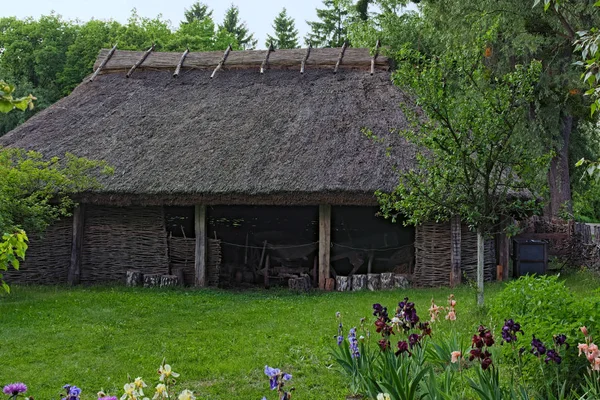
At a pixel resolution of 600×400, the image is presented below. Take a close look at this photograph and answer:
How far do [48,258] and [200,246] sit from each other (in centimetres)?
358

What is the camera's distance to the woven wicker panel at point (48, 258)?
14.7 meters

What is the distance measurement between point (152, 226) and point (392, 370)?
10796mm

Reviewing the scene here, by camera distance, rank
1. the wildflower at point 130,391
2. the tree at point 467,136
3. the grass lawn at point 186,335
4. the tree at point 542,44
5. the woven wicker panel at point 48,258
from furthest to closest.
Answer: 1. the tree at point 542,44
2. the woven wicker panel at point 48,258
3. the tree at point 467,136
4. the grass lawn at point 186,335
5. the wildflower at point 130,391

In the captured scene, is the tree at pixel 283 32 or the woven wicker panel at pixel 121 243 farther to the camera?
the tree at pixel 283 32

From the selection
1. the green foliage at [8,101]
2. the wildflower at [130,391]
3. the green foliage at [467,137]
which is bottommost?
the wildflower at [130,391]

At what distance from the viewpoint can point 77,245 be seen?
575 inches

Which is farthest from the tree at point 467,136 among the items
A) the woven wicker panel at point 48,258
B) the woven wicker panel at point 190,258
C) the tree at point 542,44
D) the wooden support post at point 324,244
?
the woven wicker panel at point 48,258

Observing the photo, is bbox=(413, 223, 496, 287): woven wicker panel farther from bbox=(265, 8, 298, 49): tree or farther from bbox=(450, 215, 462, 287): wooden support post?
bbox=(265, 8, 298, 49): tree

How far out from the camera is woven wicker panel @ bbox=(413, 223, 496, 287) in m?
13.7

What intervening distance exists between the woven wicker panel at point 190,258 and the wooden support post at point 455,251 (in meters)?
5.10

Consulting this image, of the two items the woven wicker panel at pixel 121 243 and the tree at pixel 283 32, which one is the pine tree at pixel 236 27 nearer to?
the tree at pixel 283 32

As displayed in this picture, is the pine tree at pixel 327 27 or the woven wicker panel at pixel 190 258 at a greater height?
the pine tree at pixel 327 27

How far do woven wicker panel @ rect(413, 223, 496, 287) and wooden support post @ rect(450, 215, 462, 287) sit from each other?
19 cm

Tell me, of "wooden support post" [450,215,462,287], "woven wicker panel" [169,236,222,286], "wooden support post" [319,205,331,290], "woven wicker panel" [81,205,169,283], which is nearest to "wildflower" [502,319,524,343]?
"wooden support post" [450,215,462,287]
